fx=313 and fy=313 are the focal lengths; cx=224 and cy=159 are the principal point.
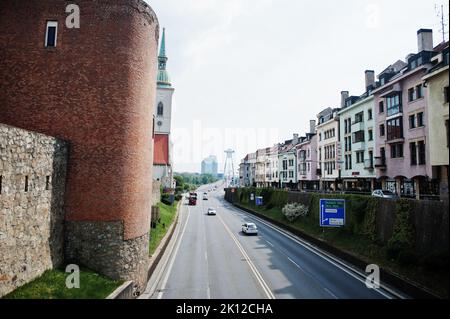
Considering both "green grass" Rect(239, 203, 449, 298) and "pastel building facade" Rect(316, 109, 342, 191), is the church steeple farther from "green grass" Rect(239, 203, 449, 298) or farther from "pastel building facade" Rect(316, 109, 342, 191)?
"green grass" Rect(239, 203, 449, 298)

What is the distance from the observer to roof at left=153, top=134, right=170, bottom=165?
67812mm

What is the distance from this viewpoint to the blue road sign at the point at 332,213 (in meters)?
24.8

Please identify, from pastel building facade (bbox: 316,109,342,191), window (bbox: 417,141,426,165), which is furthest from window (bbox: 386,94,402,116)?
pastel building facade (bbox: 316,109,342,191)

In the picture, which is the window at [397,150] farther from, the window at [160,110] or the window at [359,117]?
the window at [160,110]

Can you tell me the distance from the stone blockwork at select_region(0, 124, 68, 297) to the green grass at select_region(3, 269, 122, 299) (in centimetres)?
31

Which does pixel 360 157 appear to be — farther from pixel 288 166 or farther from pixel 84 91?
pixel 84 91

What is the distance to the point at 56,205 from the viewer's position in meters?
14.7

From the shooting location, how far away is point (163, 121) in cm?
7188

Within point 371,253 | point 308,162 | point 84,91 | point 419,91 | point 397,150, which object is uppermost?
point 419,91

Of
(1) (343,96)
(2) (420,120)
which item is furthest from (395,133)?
(1) (343,96)

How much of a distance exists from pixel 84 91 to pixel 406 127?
1292 inches

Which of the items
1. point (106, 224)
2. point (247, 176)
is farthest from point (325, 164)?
point (247, 176)
